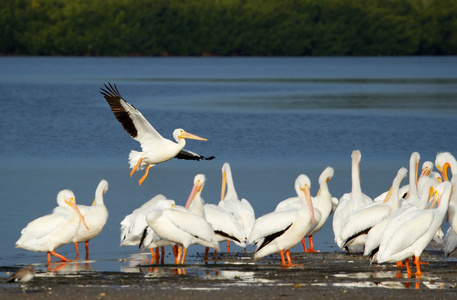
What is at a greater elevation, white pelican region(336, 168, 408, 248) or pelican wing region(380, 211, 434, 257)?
white pelican region(336, 168, 408, 248)

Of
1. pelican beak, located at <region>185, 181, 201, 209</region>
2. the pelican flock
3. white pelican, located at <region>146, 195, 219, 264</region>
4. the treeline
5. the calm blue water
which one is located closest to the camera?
the pelican flock

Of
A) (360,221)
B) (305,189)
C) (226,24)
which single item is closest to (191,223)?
(305,189)

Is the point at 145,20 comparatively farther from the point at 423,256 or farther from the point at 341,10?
the point at 423,256

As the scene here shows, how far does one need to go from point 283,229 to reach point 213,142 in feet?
37.6

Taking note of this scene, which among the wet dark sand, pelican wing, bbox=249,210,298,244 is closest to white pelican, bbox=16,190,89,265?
the wet dark sand

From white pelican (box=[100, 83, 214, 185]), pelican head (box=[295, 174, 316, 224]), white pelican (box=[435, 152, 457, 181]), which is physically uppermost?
white pelican (box=[100, 83, 214, 185])

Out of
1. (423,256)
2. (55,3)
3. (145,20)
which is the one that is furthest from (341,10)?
(423,256)

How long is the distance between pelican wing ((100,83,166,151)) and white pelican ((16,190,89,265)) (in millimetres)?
2272

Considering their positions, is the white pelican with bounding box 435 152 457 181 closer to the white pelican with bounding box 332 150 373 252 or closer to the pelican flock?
the pelican flock

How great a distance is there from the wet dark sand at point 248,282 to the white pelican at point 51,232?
10.9 inches

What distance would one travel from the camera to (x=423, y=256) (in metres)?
8.78

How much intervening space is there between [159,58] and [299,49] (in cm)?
1686

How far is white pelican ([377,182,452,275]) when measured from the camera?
7.39 metres

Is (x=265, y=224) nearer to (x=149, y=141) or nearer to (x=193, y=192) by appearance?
(x=193, y=192)
